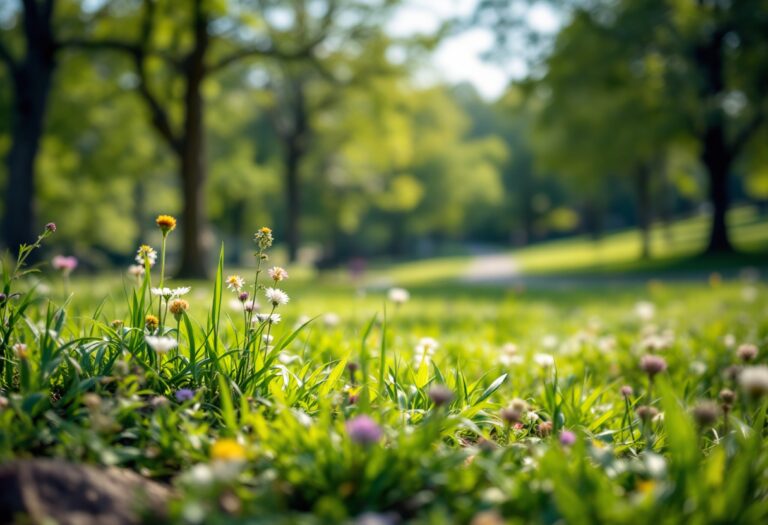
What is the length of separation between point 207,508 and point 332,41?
647 inches

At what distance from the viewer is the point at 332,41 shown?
16.1 m

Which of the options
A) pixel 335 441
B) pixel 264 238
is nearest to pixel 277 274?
pixel 264 238

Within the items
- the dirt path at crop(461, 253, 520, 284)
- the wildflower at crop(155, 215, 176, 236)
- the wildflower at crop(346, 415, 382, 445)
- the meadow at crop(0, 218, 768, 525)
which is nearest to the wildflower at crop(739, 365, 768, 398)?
the meadow at crop(0, 218, 768, 525)

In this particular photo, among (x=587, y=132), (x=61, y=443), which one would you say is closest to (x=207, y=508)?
(x=61, y=443)

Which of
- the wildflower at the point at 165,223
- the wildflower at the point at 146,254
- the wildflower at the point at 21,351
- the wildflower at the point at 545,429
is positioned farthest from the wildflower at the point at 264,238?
the wildflower at the point at 545,429

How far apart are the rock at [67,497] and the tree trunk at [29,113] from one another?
10.5 metres

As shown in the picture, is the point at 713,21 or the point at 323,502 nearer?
the point at 323,502

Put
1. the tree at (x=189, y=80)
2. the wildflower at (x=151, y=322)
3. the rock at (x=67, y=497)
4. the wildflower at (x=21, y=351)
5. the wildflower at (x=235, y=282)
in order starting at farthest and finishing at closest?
the tree at (x=189, y=80), the wildflower at (x=151, y=322), the wildflower at (x=235, y=282), the wildflower at (x=21, y=351), the rock at (x=67, y=497)

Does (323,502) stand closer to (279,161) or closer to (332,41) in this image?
(332,41)

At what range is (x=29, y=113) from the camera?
10.3 meters

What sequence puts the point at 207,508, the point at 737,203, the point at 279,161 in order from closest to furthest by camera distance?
the point at 207,508 < the point at 279,161 < the point at 737,203

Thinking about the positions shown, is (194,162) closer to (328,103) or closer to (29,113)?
(29,113)

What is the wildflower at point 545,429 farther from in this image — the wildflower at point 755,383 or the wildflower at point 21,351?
the wildflower at point 21,351

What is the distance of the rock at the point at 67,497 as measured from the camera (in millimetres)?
1220
